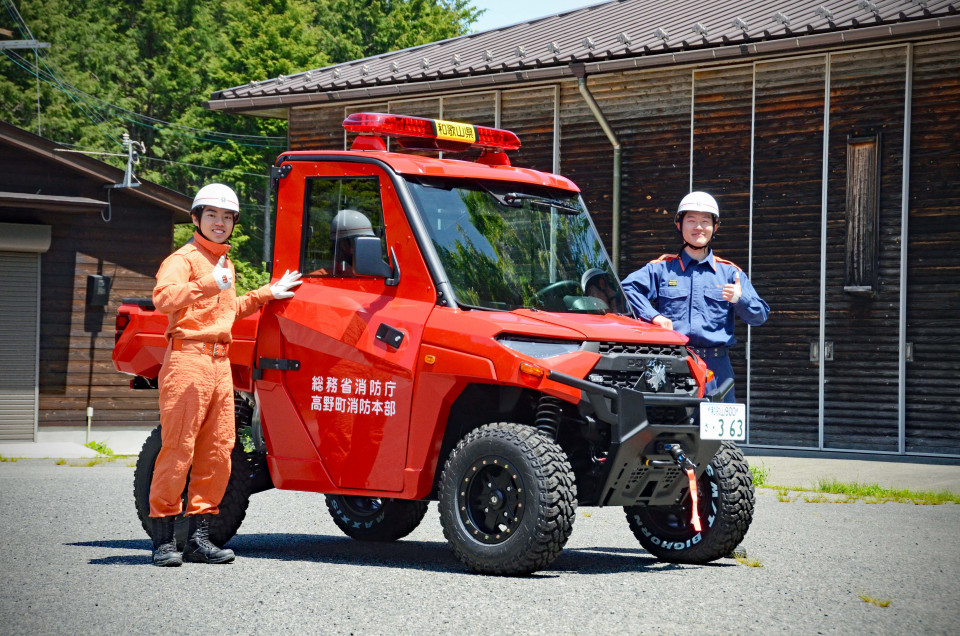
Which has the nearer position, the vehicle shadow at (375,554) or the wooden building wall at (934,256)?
the vehicle shadow at (375,554)

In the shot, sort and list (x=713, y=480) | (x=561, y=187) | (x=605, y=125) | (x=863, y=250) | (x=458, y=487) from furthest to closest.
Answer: (x=605, y=125) < (x=863, y=250) < (x=561, y=187) < (x=713, y=480) < (x=458, y=487)

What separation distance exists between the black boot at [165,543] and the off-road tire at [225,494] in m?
0.46

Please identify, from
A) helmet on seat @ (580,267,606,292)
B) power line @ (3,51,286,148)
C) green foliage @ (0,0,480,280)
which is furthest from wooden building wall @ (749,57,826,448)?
power line @ (3,51,286,148)

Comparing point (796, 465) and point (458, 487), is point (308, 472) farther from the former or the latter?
point (796, 465)

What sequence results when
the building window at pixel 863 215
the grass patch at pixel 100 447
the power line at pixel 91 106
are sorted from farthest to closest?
the power line at pixel 91 106, the grass patch at pixel 100 447, the building window at pixel 863 215

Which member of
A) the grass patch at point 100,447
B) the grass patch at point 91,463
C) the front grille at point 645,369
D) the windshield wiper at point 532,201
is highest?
the windshield wiper at point 532,201

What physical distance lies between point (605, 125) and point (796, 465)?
6.61 metres

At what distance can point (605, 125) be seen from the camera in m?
19.9

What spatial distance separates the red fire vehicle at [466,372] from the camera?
6957 millimetres

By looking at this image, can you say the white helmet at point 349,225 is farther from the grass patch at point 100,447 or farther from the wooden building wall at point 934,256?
the wooden building wall at point 934,256

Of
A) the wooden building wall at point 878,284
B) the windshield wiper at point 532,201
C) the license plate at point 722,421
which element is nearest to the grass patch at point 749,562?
the license plate at point 722,421

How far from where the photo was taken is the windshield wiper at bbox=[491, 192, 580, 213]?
312 inches

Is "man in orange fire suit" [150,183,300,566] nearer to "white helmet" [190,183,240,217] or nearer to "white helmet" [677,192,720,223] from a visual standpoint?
"white helmet" [190,183,240,217]

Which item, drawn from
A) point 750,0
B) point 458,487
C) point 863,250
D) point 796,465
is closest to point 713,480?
point 458,487
